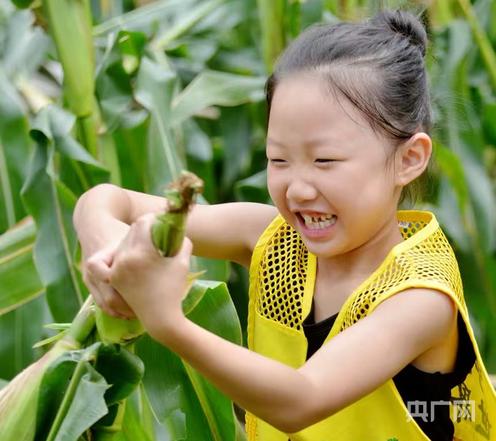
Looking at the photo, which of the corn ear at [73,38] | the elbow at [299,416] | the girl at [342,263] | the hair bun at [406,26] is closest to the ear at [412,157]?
the girl at [342,263]

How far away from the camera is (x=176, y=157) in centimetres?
171

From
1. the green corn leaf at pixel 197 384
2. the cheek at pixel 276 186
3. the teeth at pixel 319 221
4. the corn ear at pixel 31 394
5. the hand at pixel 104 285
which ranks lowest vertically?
the green corn leaf at pixel 197 384

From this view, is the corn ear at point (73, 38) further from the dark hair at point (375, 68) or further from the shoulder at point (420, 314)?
the shoulder at point (420, 314)

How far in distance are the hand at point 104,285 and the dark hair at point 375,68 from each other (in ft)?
0.92

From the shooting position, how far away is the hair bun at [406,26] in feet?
3.62

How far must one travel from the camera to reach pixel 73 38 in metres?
1.54

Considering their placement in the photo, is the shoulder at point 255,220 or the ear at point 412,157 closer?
the ear at point 412,157

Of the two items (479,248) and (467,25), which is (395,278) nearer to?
(479,248)

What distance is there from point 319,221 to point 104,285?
24cm

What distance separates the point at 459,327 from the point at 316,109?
0.25m

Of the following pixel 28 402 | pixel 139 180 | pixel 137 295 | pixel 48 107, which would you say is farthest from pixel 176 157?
pixel 137 295

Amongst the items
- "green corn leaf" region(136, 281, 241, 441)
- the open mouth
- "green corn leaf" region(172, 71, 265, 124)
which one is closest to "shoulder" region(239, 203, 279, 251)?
"green corn leaf" region(136, 281, 241, 441)

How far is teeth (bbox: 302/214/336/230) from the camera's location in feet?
3.20

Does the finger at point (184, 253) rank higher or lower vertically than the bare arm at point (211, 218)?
higher
